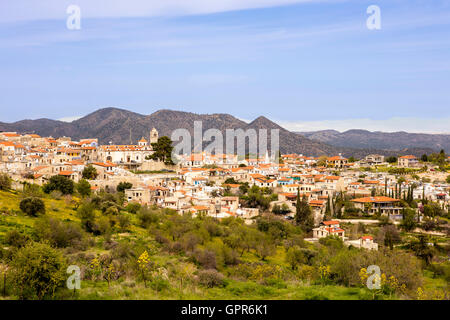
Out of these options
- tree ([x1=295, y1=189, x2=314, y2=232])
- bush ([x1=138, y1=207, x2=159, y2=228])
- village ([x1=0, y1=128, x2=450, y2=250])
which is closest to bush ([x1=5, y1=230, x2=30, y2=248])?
bush ([x1=138, y1=207, x2=159, y2=228])

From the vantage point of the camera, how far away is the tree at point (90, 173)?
1538 inches

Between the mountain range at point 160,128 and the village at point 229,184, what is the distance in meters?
55.9

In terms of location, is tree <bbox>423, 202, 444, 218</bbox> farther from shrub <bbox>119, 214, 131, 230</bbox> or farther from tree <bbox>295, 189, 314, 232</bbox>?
shrub <bbox>119, 214, 131, 230</bbox>

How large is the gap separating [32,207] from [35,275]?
42.5ft

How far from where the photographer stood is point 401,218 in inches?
1447

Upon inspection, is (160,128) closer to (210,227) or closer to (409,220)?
(409,220)

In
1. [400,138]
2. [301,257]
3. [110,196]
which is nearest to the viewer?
[301,257]

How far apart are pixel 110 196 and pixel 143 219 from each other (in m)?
6.65

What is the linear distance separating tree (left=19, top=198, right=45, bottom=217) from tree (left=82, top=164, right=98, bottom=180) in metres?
18.2

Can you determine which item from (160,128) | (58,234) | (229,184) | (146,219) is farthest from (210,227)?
(160,128)

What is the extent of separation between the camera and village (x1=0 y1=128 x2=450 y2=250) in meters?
35.2

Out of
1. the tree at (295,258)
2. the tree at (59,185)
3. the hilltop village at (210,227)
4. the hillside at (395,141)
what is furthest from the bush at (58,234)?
the hillside at (395,141)
